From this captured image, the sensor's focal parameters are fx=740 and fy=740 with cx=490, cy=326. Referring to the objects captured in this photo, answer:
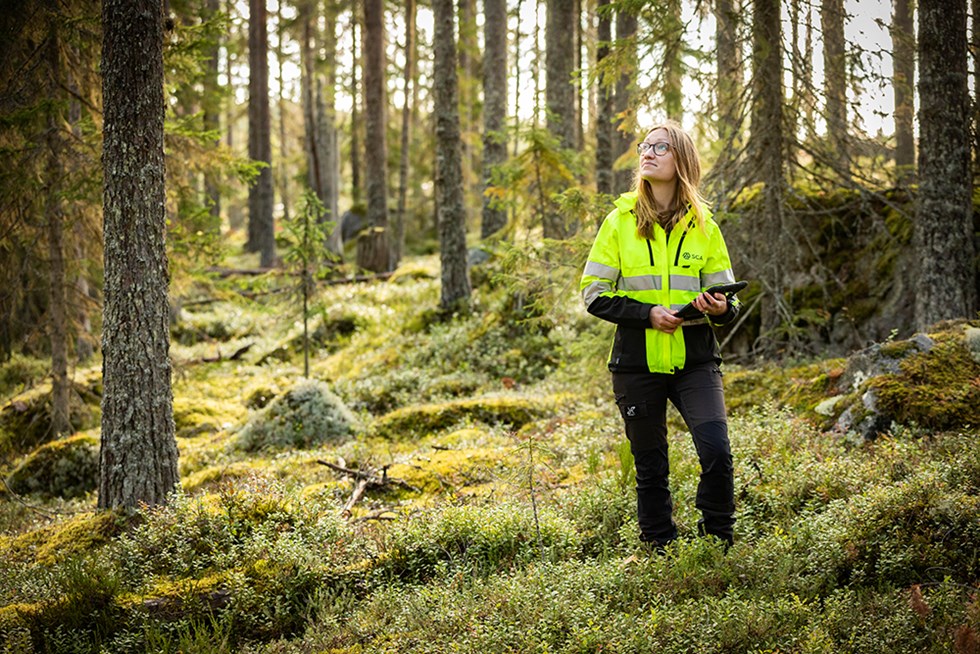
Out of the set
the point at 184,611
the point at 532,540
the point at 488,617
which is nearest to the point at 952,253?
the point at 532,540

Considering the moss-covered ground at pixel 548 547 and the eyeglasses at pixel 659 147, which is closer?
the moss-covered ground at pixel 548 547

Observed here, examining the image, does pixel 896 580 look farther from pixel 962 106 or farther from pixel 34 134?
pixel 34 134

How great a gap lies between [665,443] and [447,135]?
10299 mm

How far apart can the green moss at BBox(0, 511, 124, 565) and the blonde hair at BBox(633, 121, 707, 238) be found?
4827 millimetres

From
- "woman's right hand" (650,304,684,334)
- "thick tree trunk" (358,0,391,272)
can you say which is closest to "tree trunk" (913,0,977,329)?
"woman's right hand" (650,304,684,334)

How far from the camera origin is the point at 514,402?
31.4 ft

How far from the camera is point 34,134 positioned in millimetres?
9359

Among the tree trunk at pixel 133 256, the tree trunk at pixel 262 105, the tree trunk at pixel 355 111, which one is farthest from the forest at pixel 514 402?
the tree trunk at pixel 355 111

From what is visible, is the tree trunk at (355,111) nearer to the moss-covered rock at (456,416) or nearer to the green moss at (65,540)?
the moss-covered rock at (456,416)

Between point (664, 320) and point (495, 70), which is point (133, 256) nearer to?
point (664, 320)

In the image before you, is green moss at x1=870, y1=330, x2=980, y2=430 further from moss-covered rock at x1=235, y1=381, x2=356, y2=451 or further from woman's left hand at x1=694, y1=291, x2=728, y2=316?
moss-covered rock at x1=235, y1=381, x2=356, y2=451

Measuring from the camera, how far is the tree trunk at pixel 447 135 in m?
13.9

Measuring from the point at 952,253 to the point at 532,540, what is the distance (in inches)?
210

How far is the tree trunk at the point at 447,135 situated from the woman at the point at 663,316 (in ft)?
30.5
